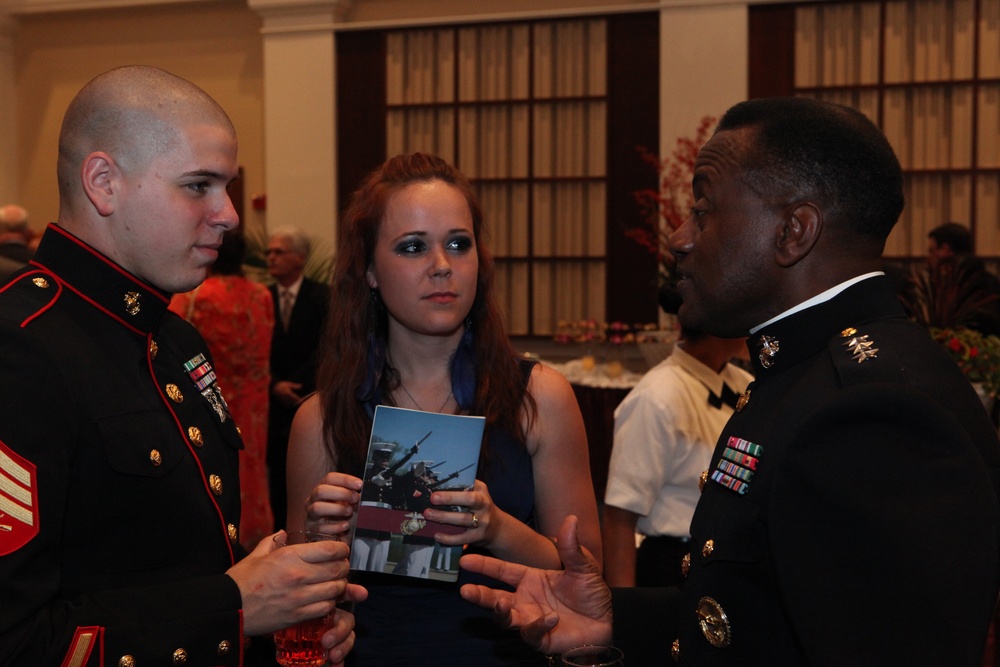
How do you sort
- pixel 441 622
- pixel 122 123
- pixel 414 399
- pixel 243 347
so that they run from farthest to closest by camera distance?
pixel 243 347 → pixel 414 399 → pixel 441 622 → pixel 122 123

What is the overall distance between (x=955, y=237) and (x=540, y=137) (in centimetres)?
317

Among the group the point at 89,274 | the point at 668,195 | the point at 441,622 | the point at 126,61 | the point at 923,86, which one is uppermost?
the point at 126,61

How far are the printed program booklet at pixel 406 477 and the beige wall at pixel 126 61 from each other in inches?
277

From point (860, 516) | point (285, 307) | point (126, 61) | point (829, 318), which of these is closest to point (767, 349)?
point (829, 318)

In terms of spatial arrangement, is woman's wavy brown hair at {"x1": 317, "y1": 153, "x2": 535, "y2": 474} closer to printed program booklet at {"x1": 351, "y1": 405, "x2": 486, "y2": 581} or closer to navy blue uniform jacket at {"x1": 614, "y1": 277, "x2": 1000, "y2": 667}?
printed program booklet at {"x1": 351, "y1": 405, "x2": 486, "y2": 581}

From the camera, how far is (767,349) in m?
1.50

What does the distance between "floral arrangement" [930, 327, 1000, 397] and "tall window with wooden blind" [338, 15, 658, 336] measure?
350 centimetres

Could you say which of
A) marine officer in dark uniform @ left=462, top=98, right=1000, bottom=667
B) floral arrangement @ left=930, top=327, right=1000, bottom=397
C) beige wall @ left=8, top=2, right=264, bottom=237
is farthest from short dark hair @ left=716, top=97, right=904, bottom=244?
beige wall @ left=8, top=2, right=264, bottom=237

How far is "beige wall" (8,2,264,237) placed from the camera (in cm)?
853

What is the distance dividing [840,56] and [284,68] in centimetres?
441

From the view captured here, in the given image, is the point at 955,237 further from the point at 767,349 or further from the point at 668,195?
the point at 767,349

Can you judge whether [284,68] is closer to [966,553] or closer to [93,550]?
[93,550]

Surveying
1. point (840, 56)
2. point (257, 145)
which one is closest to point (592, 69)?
point (840, 56)

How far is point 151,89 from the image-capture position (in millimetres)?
1613
